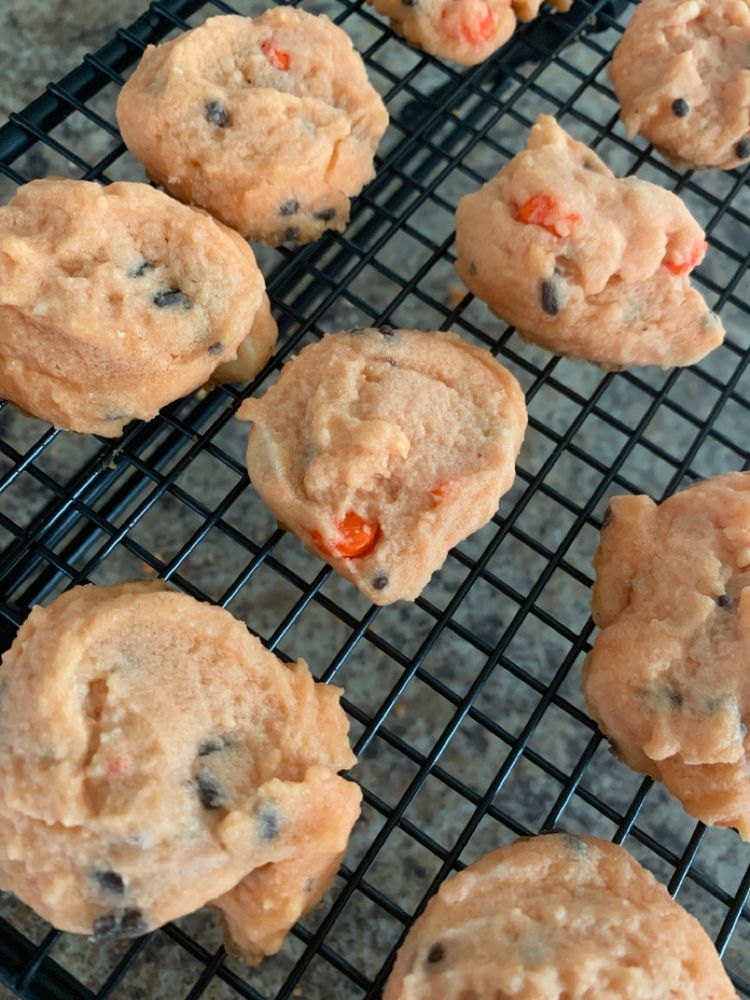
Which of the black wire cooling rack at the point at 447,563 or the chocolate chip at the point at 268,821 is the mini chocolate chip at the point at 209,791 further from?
the black wire cooling rack at the point at 447,563

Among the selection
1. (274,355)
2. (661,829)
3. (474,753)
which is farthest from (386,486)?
(661,829)

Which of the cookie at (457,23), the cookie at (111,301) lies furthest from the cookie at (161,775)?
the cookie at (457,23)

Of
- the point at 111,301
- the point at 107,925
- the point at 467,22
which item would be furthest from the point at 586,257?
the point at 107,925

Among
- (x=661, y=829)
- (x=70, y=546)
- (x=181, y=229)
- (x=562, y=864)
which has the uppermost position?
(x=181, y=229)

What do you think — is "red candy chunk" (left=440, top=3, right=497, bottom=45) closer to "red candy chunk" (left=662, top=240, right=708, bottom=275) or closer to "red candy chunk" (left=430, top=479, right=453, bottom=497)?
"red candy chunk" (left=662, top=240, right=708, bottom=275)

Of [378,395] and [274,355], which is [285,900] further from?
→ [274,355]
